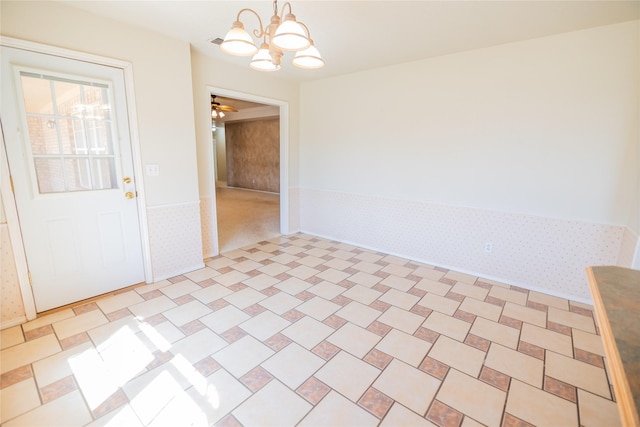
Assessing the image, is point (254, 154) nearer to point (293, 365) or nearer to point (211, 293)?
point (211, 293)

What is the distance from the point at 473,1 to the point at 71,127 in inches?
131

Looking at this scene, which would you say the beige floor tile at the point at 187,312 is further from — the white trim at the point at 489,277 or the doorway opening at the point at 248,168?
the white trim at the point at 489,277

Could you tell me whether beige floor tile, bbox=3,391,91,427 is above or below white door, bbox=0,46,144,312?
below

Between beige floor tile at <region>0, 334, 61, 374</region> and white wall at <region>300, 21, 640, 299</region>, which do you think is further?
white wall at <region>300, 21, 640, 299</region>

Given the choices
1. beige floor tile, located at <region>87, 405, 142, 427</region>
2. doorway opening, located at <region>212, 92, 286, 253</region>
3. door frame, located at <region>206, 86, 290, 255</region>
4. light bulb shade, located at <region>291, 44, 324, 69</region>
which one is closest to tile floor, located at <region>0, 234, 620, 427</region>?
beige floor tile, located at <region>87, 405, 142, 427</region>

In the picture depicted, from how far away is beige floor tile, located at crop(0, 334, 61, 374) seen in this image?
1.88 meters

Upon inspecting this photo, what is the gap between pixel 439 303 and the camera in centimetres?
274

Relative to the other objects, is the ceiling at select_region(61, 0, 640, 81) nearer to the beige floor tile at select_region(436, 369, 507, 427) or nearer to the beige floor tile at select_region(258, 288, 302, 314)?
the beige floor tile at select_region(258, 288, 302, 314)

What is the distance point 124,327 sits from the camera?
228 centimetres

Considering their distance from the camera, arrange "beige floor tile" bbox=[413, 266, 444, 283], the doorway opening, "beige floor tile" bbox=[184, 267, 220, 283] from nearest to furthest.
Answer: "beige floor tile" bbox=[184, 267, 220, 283], "beige floor tile" bbox=[413, 266, 444, 283], the doorway opening

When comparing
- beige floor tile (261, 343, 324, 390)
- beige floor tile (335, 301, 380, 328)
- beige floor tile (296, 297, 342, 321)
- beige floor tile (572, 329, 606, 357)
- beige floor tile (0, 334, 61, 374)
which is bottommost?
beige floor tile (261, 343, 324, 390)

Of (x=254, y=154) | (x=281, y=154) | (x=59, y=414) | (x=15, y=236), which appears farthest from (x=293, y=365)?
(x=254, y=154)

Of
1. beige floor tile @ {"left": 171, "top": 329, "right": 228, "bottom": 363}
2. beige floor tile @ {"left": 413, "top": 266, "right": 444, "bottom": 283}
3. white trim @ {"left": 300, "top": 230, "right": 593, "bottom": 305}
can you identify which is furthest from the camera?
beige floor tile @ {"left": 413, "top": 266, "right": 444, "bottom": 283}

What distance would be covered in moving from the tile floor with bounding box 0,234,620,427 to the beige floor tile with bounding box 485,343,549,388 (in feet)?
0.04
